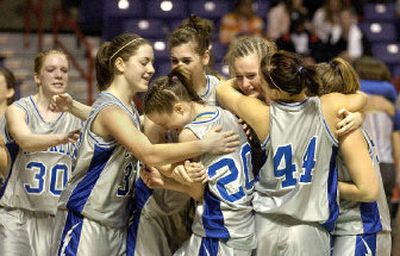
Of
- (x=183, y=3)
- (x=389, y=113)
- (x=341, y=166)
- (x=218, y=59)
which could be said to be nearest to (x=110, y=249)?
(x=341, y=166)

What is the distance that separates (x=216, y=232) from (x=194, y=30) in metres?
1.23

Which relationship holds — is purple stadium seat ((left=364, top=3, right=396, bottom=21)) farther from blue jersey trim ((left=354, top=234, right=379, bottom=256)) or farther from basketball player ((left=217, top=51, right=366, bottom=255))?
basketball player ((left=217, top=51, right=366, bottom=255))

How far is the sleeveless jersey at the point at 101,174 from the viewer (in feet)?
16.3

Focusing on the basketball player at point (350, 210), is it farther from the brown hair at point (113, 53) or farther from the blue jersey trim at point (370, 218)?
the brown hair at point (113, 53)

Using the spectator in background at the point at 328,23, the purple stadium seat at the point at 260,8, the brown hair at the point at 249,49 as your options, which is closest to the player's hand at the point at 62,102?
the brown hair at the point at 249,49

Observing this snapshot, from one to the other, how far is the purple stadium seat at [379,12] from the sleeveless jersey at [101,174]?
7.92 m

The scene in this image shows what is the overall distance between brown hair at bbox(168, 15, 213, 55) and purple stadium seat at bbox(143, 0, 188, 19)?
6.00m

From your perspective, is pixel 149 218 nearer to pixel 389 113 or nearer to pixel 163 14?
pixel 389 113

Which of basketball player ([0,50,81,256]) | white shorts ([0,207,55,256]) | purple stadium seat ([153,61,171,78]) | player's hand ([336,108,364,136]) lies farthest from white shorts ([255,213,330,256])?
purple stadium seat ([153,61,171,78])

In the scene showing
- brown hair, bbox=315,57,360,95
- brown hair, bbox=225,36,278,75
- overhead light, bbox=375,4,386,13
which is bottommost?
overhead light, bbox=375,4,386,13

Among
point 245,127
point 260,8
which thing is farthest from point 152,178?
point 260,8

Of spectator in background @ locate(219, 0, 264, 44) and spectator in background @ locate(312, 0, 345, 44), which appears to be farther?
spectator in background @ locate(312, 0, 345, 44)

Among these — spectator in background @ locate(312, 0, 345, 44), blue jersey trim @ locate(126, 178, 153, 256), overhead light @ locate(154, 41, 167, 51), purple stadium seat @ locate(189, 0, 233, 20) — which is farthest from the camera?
purple stadium seat @ locate(189, 0, 233, 20)

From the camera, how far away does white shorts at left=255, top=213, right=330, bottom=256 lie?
4.69 meters
